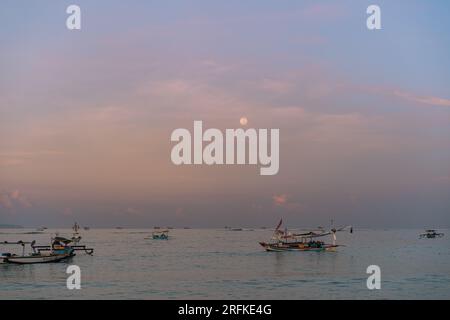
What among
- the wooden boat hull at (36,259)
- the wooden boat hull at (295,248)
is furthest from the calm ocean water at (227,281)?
the wooden boat hull at (295,248)

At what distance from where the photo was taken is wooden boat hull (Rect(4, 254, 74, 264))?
5777 centimetres

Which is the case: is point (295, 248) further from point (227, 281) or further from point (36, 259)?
point (36, 259)

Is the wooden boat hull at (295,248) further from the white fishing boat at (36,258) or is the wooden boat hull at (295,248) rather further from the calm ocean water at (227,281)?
the white fishing boat at (36,258)

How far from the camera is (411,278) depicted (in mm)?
50406

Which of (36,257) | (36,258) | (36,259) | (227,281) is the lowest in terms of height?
(227,281)

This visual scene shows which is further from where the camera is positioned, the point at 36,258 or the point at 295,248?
the point at 295,248

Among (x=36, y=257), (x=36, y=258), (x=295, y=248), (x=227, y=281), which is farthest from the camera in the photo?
(x=295, y=248)

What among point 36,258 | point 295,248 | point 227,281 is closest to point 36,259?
point 36,258

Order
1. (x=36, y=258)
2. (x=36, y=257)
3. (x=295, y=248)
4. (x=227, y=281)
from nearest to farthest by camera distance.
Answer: (x=227, y=281) < (x=36, y=257) < (x=36, y=258) < (x=295, y=248)

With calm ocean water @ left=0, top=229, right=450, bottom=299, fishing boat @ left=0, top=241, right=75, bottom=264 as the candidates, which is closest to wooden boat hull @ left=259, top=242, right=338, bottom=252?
calm ocean water @ left=0, top=229, right=450, bottom=299

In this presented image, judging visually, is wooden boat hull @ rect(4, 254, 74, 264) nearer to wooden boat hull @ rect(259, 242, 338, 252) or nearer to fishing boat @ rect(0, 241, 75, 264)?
fishing boat @ rect(0, 241, 75, 264)

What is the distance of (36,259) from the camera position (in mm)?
59188
